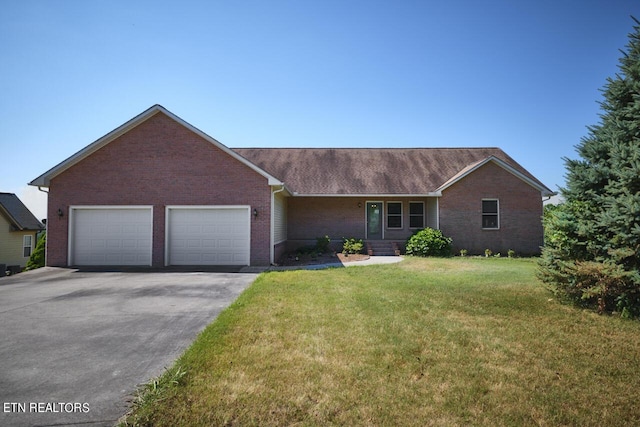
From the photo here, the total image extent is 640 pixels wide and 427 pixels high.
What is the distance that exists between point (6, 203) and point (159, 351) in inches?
1256

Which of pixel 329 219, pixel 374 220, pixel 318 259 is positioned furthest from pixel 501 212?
pixel 318 259

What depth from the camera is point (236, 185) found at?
44.8 ft

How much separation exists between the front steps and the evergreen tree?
10.4 metres

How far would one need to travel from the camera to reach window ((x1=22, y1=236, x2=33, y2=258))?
27.5 meters

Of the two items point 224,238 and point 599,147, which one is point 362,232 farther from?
point 599,147

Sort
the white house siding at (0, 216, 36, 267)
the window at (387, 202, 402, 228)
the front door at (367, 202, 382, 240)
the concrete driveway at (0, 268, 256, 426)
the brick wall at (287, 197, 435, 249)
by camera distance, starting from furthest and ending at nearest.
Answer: the white house siding at (0, 216, 36, 267), the window at (387, 202, 402, 228), the front door at (367, 202, 382, 240), the brick wall at (287, 197, 435, 249), the concrete driveway at (0, 268, 256, 426)

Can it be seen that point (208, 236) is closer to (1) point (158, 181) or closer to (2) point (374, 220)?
(1) point (158, 181)

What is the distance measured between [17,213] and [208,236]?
24.0 m

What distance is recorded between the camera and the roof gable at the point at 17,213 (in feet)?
84.5

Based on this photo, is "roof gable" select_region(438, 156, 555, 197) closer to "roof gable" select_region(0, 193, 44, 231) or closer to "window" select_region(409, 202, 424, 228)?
"window" select_region(409, 202, 424, 228)

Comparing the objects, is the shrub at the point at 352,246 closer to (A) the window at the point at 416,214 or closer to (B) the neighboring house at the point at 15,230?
(A) the window at the point at 416,214

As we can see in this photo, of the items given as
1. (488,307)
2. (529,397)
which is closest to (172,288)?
Answer: (488,307)

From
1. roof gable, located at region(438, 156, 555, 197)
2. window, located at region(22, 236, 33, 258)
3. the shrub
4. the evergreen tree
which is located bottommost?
window, located at region(22, 236, 33, 258)

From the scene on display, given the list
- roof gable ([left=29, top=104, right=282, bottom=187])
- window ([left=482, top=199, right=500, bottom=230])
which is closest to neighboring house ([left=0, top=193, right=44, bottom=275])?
roof gable ([left=29, top=104, right=282, bottom=187])
